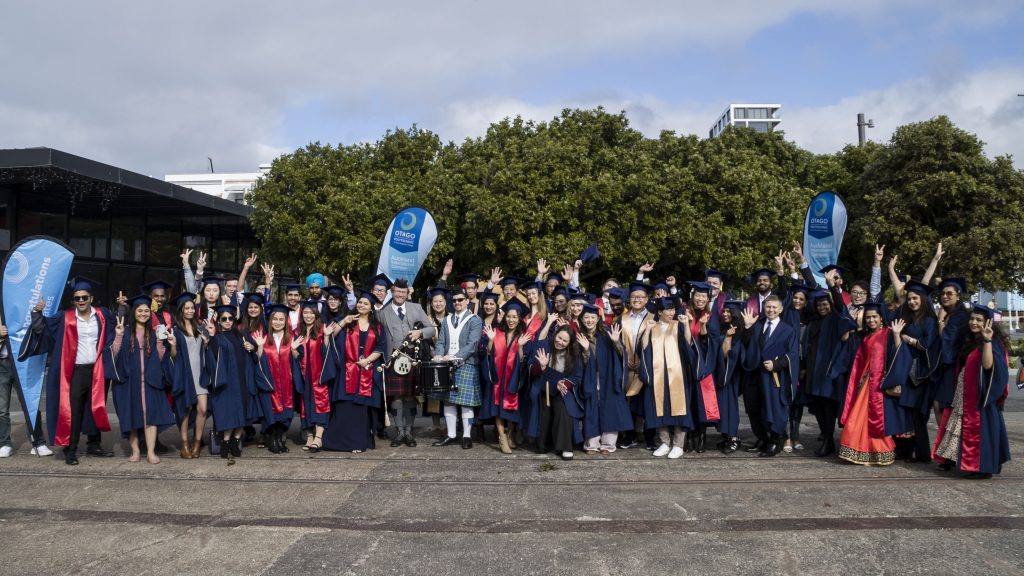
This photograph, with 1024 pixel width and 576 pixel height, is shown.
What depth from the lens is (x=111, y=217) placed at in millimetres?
21094

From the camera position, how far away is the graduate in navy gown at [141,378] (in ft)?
25.3

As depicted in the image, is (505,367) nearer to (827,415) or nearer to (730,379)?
(730,379)

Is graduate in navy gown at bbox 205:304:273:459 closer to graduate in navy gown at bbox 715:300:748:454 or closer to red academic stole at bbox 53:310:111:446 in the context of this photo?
red academic stole at bbox 53:310:111:446

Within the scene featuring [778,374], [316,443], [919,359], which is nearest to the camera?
[919,359]

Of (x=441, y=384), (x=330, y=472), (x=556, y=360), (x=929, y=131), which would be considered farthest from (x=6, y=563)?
(x=929, y=131)

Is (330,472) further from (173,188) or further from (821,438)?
(173,188)

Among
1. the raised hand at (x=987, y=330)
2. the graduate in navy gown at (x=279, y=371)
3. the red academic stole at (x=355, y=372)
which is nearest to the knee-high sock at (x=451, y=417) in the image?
the red academic stole at (x=355, y=372)

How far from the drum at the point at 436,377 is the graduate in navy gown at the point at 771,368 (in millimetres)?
3312

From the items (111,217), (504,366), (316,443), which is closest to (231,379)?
(316,443)

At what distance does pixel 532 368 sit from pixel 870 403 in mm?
3447

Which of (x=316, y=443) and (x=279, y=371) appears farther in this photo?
(x=316, y=443)

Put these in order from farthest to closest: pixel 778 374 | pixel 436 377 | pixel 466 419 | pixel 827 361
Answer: pixel 466 419 → pixel 436 377 → pixel 778 374 → pixel 827 361

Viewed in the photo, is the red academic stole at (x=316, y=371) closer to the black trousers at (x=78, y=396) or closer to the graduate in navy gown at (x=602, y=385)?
the black trousers at (x=78, y=396)

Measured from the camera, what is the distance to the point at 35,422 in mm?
8195
